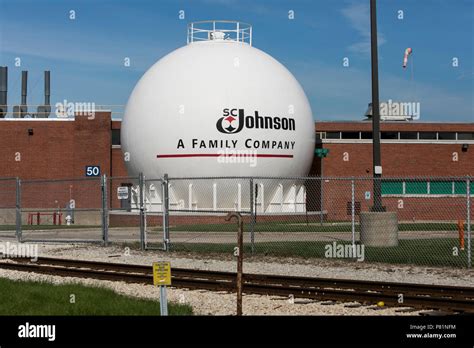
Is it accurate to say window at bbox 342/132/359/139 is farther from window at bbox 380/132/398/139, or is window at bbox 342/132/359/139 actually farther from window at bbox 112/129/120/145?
window at bbox 112/129/120/145

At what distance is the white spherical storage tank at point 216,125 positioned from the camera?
38.0m

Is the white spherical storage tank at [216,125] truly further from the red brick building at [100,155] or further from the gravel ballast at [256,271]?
the gravel ballast at [256,271]

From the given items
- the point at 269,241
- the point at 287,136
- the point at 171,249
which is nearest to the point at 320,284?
the point at 171,249

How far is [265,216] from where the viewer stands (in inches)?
1576

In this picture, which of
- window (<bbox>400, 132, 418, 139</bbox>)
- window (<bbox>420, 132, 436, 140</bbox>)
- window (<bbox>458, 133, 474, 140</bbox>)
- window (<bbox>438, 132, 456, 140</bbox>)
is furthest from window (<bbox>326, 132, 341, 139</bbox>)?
window (<bbox>458, 133, 474, 140</bbox>)

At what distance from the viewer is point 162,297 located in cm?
992

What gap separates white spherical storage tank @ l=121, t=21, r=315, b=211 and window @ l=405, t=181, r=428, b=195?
866 centimetres

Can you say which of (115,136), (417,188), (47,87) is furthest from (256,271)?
(47,87)

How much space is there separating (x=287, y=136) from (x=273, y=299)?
86.8 ft

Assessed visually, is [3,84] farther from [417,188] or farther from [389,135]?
[417,188]

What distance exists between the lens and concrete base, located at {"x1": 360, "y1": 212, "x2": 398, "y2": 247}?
22.6m

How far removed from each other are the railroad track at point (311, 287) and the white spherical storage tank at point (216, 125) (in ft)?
63.7

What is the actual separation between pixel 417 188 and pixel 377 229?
83.7ft
